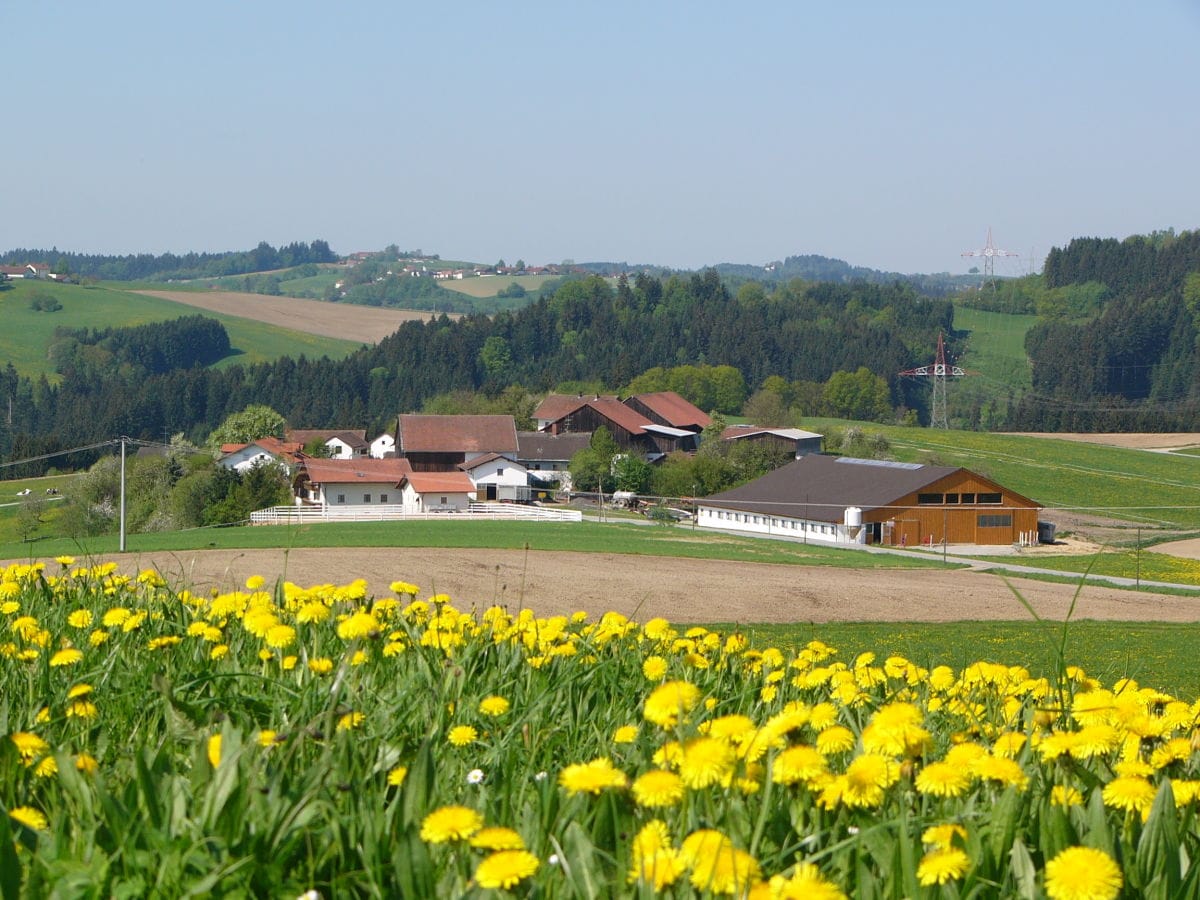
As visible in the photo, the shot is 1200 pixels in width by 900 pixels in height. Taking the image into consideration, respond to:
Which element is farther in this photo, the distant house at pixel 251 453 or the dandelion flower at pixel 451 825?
the distant house at pixel 251 453

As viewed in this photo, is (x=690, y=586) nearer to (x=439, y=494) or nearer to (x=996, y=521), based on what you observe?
(x=996, y=521)

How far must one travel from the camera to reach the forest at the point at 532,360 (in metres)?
133

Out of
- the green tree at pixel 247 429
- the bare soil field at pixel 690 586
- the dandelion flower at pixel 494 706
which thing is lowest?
the green tree at pixel 247 429

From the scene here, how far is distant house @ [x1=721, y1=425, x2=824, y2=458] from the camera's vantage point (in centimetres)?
8062

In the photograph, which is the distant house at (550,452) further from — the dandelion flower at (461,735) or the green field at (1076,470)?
the dandelion flower at (461,735)

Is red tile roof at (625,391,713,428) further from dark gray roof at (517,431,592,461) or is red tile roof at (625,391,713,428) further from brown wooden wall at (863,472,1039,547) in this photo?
brown wooden wall at (863,472,1039,547)

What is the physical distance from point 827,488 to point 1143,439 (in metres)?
63.8

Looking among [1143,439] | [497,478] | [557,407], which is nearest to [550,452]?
[497,478]

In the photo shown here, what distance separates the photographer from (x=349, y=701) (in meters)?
4.04

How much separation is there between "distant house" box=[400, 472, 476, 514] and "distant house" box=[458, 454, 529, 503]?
30.8 feet

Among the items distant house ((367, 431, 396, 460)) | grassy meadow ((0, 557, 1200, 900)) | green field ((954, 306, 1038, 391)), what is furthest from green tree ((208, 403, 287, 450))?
grassy meadow ((0, 557, 1200, 900))

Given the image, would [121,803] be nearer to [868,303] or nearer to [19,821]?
[19,821]

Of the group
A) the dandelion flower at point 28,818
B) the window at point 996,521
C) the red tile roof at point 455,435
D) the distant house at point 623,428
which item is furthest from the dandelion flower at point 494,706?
the distant house at point 623,428

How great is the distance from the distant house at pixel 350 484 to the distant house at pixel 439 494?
94.5 inches
